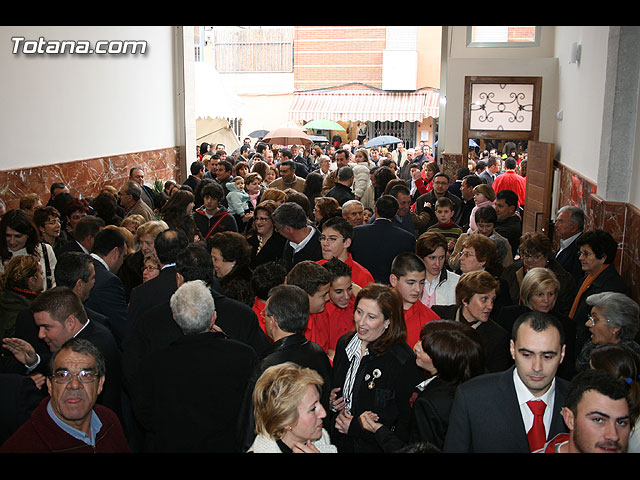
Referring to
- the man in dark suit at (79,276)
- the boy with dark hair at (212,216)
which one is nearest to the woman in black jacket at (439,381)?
the man in dark suit at (79,276)

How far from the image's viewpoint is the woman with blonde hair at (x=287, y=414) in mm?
2928

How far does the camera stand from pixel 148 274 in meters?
5.69

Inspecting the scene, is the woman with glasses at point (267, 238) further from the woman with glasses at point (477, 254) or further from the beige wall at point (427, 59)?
the beige wall at point (427, 59)

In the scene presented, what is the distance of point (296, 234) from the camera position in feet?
20.7

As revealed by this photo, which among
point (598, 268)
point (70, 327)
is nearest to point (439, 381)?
point (70, 327)

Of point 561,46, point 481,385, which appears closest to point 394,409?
point 481,385

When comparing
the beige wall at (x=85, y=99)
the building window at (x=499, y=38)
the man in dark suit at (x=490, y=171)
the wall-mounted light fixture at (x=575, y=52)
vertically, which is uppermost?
the building window at (x=499, y=38)

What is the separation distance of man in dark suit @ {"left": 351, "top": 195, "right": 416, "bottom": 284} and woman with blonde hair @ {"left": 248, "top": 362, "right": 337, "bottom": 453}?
11.9ft

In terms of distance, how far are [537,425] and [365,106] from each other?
31.1m

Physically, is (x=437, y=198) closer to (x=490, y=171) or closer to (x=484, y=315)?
(x=490, y=171)

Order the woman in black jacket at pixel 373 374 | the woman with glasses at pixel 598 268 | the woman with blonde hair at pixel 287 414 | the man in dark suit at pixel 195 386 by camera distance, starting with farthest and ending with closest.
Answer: the woman with glasses at pixel 598 268 < the woman in black jacket at pixel 373 374 < the man in dark suit at pixel 195 386 < the woman with blonde hair at pixel 287 414
